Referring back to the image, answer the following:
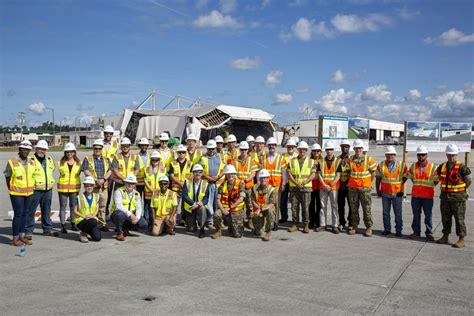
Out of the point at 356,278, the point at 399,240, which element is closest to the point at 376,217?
the point at 399,240

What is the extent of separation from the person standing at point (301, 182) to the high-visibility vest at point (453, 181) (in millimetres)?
2443

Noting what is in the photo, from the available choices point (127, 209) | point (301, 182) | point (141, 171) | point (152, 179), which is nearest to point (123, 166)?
point (141, 171)

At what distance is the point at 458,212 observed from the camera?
304 inches

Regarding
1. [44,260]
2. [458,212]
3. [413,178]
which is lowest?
[44,260]

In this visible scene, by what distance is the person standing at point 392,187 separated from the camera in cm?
845

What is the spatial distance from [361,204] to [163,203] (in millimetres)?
3936

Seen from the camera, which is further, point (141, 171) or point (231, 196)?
point (141, 171)

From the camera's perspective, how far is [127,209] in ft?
27.2

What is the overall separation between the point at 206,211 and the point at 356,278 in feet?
12.1

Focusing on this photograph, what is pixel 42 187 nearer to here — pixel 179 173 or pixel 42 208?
pixel 42 208

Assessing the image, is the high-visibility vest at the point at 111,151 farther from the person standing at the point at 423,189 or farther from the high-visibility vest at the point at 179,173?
the person standing at the point at 423,189

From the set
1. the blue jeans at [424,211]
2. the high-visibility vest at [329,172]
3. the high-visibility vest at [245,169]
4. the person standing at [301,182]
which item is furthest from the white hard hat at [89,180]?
the blue jeans at [424,211]

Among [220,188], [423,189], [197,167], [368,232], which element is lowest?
[368,232]

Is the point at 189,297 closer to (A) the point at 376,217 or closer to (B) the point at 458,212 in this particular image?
(B) the point at 458,212
